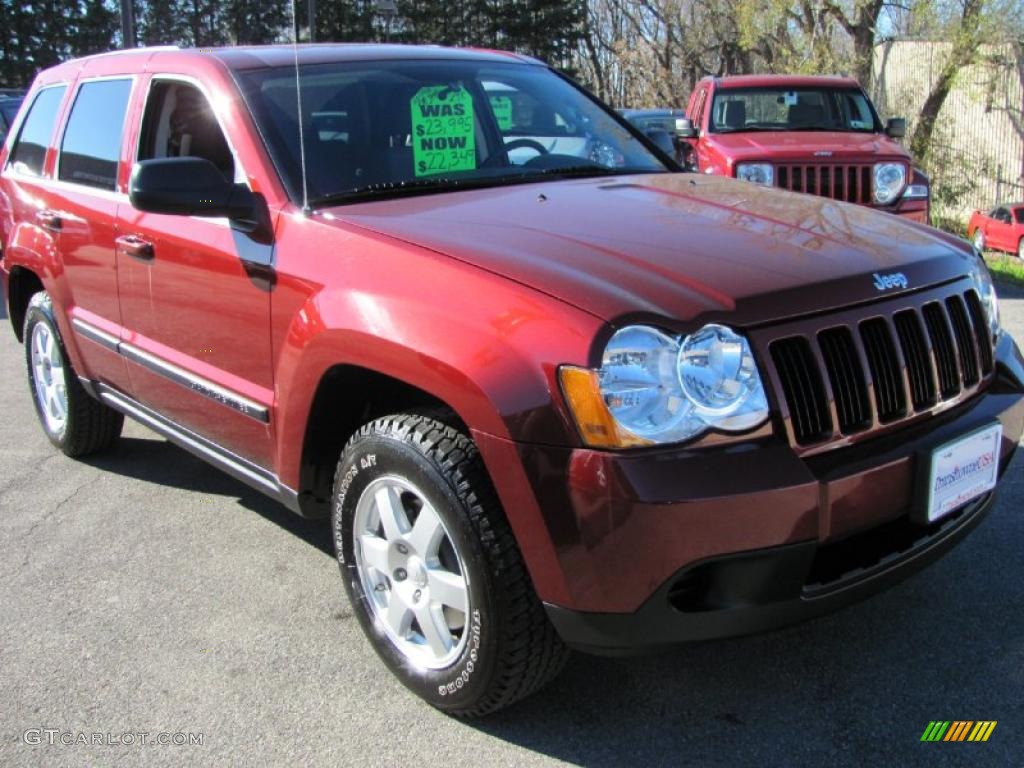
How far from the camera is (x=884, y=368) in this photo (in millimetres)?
2576

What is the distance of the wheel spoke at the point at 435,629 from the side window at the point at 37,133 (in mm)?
3188

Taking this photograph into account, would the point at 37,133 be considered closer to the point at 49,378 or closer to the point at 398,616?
the point at 49,378

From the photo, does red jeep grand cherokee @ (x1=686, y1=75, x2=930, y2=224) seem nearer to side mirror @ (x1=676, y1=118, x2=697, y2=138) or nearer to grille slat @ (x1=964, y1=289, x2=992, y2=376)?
side mirror @ (x1=676, y1=118, x2=697, y2=138)

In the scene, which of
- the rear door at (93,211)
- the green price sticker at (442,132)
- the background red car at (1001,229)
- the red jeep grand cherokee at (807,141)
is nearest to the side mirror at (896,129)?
the red jeep grand cherokee at (807,141)

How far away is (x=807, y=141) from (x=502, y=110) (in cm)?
554

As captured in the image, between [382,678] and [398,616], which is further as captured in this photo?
[382,678]

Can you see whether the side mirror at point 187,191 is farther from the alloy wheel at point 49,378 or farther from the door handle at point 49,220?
the alloy wheel at point 49,378

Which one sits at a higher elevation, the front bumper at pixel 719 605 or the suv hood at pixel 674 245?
the suv hood at pixel 674 245

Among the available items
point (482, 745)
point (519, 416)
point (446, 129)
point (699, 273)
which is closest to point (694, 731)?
point (482, 745)

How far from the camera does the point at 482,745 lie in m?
2.68

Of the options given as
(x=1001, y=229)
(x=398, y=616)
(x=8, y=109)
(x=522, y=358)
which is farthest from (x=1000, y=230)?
(x=522, y=358)

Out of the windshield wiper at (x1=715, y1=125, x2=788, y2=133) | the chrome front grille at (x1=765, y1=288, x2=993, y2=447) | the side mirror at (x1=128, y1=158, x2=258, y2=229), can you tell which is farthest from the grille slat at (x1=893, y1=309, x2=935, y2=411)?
the windshield wiper at (x1=715, y1=125, x2=788, y2=133)

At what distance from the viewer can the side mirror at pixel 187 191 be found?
3010mm

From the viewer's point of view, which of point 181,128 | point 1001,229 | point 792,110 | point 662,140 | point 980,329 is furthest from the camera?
point 1001,229
